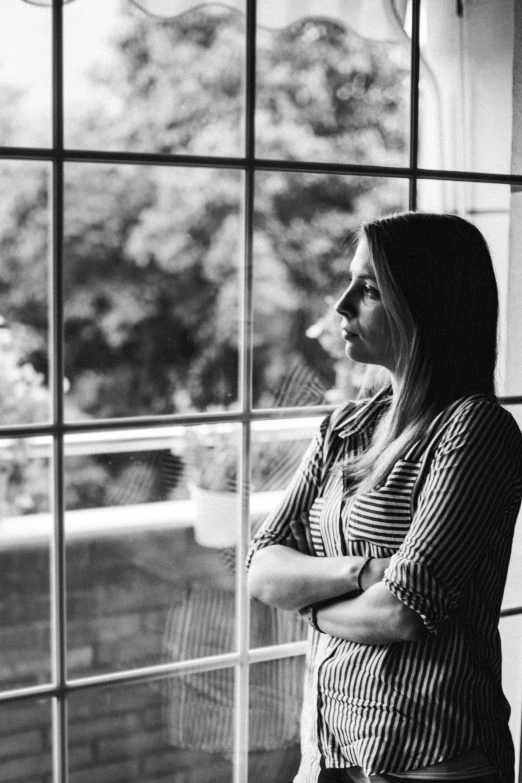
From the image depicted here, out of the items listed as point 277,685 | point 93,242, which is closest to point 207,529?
point 277,685

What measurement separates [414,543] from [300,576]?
0.24m

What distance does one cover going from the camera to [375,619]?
1.29 meters

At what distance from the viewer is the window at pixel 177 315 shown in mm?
1588

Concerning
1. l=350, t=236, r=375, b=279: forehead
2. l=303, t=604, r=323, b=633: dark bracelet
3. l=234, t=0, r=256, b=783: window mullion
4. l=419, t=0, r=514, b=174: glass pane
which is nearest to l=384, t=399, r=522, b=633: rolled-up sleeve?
Result: l=303, t=604, r=323, b=633: dark bracelet

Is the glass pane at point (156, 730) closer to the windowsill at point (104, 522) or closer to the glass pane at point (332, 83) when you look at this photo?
the windowsill at point (104, 522)

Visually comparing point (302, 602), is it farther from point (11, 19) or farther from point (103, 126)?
point (11, 19)

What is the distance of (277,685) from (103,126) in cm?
130

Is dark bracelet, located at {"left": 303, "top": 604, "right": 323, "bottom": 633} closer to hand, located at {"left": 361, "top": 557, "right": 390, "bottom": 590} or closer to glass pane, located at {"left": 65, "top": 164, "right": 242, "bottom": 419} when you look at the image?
hand, located at {"left": 361, "top": 557, "right": 390, "bottom": 590}

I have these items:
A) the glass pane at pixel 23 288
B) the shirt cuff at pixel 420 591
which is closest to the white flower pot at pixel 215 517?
the glass pane at pixel 23 288

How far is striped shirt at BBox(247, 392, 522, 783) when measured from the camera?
1245 millimetres

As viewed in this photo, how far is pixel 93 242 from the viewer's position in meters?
1.63

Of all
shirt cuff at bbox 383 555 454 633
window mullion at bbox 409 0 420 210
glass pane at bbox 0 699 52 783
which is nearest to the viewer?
shirt cuff at bbox 383 555 454 633

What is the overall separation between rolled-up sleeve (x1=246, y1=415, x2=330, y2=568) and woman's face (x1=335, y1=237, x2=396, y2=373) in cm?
19

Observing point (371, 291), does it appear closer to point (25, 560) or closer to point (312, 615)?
point (312, 615)
